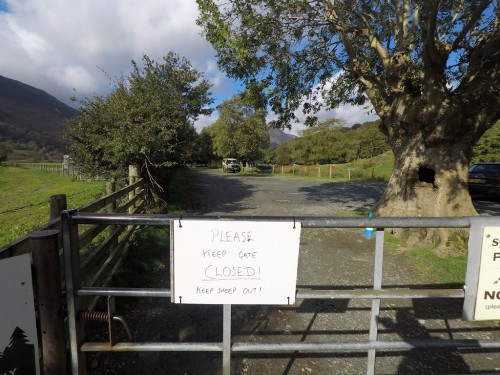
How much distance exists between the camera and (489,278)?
190 centimetres

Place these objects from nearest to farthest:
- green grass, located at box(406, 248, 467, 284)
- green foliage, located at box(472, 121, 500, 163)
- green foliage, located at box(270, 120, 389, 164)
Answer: green grass, located at box(406, 248, 467, 284)
green foliage, located at box(472, 121, 500, 163)
green foliage, located at box(270, 120, 389, 164)

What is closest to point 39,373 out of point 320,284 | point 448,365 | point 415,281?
point 448,365

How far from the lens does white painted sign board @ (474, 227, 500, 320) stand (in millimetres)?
1848

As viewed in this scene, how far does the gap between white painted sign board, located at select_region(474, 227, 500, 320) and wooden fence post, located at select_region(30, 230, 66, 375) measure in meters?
2.73

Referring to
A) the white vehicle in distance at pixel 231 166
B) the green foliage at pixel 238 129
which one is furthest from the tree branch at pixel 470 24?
the white vehicle in distance at pixel 231 166

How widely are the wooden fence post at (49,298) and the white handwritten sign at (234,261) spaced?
708 mm

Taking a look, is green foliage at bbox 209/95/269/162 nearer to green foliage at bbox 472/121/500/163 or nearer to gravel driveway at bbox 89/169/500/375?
green foliage at bbox 472/121/500/163

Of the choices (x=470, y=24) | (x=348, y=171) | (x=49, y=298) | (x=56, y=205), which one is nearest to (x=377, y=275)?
(x=49, y=298)

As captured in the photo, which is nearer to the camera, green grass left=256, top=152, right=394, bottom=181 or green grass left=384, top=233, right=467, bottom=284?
green grass left=384, top=233, right=467, bottom=284

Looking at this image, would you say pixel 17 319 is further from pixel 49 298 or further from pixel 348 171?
pixel 348 171

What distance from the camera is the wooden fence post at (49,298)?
1678mm

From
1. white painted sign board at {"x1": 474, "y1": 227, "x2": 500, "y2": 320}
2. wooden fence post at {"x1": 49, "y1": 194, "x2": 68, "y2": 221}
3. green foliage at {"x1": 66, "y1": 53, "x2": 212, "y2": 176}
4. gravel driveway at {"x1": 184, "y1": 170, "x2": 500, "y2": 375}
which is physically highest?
green foliage at {"x1": 66, "y1": 53, "x2": 212, "y2": 176}

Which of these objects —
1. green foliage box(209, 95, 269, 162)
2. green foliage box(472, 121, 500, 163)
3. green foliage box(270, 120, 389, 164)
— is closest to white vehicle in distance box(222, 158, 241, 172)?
green foliage box(209, 95, 269, 162)

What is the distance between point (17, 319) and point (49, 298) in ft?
0.58
